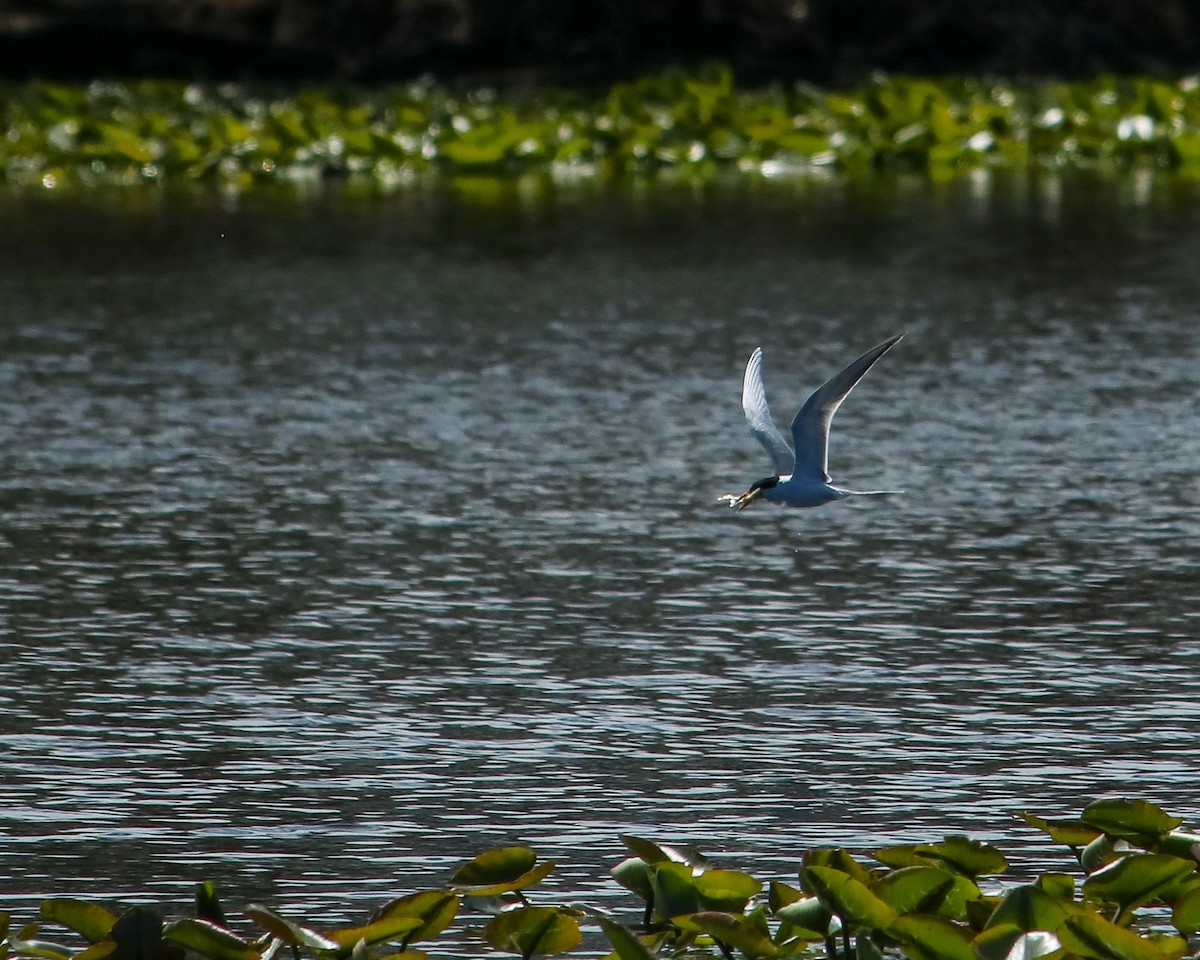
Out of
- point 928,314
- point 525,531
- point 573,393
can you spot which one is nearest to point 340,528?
point 525,531

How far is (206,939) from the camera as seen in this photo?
5.13 m

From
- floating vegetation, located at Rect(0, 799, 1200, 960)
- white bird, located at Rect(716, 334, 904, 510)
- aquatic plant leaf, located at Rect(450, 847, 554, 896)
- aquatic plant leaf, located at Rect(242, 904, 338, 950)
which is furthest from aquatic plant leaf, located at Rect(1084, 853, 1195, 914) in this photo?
white bird, located at Rect(716, 334, 904, 510)

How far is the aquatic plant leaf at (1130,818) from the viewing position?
570 cm

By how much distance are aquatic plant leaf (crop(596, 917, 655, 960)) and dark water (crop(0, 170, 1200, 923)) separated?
90cm

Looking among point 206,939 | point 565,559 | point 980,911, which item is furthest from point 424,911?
point 565,559

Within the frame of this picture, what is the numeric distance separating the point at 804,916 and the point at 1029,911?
452mm

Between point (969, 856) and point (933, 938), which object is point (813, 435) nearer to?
point (969, 856)

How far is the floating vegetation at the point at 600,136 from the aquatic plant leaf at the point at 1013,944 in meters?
17.5

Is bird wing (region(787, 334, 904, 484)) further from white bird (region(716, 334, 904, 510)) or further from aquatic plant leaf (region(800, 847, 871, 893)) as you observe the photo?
aquatic plant leaf (region(800, 847, 871, 893))

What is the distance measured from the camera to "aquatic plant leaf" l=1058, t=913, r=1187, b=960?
4.89 m

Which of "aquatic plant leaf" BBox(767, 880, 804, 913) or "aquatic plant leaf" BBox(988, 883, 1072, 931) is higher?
"aquatic plant leaf" BBox(988, 883, 1072, 931)

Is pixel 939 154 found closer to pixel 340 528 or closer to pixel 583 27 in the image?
pixel 583 27

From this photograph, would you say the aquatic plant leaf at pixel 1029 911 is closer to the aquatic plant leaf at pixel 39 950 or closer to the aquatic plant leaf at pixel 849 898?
the aquatic plant leaf at pixel 849 898

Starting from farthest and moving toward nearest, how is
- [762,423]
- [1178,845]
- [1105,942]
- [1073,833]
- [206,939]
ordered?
1. [762,423]
2. [1073,833]
3. [1178,845]
4. [206,939]
5. [1105,942]
